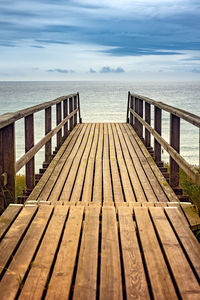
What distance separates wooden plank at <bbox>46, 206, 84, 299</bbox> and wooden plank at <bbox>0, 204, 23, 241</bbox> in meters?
0.43

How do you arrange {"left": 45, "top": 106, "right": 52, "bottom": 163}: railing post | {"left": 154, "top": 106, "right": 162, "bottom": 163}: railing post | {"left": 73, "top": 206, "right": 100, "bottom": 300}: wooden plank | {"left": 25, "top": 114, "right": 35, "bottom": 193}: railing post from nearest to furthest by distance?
{"left": 73, "top": 206, "right": 100, "bottom": 300}: wooden plank, {"left": 25, "top": 114, "right": 35, "bottom": 193}: railing post, {"left": 154, "top": 106, "right": 162, "bottom": 163}: railing post, {"left": 45, "top": 106, "right": 52, "bottom": 163}: railing post

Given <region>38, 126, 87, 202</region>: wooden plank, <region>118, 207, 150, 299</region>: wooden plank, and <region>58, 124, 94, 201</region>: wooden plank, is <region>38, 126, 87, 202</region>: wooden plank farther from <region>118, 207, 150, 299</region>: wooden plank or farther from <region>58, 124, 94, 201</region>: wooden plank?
<region>118, 207, 150, 299</region>: wooden plank

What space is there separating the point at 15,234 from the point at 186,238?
1183mm

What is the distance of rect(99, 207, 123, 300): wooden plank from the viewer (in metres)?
1.98

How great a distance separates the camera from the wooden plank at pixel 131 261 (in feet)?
6.51

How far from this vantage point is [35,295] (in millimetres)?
1937

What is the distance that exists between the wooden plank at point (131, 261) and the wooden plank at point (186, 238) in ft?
1.01

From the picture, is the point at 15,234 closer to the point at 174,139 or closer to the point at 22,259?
the point at 22,259

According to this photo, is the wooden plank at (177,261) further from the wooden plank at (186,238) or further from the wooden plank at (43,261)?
the wooden plank at (43,261)

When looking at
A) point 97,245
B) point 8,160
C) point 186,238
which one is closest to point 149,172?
point 8,160

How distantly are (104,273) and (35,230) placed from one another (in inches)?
31.0

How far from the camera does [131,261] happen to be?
229 cm

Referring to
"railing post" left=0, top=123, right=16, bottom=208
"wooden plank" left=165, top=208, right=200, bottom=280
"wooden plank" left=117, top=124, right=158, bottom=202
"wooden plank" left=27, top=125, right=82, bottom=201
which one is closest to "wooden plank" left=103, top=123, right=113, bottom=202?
"wooden plank" left=117, top=124, right=158, bottom=202

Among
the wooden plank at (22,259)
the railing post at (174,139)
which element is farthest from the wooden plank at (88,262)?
the railing post at (174,139)
